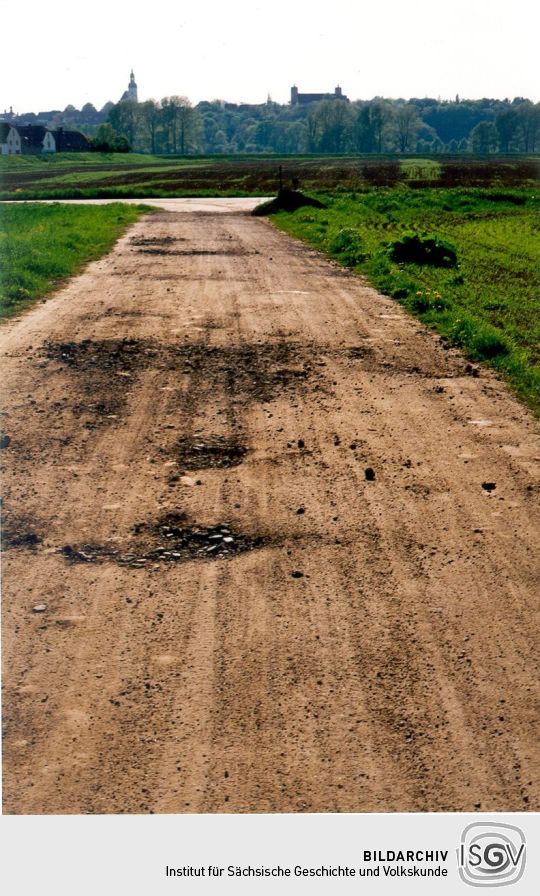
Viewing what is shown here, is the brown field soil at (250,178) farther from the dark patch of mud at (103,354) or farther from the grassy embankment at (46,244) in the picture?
the dark patch of mud at (103,354)

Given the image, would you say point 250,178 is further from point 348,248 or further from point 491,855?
point 491,855

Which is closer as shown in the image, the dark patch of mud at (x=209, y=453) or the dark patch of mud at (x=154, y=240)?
the dark patch of mud at (x=209, y=453)

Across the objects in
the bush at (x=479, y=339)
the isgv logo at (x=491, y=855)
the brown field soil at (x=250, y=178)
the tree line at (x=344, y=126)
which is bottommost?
the isgv logo at (x=491, y=855)

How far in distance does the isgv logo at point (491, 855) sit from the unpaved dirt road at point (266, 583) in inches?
12.0

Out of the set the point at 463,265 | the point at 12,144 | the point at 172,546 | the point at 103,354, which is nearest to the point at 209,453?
the point at 172,546

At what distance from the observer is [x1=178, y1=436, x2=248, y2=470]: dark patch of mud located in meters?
7.62

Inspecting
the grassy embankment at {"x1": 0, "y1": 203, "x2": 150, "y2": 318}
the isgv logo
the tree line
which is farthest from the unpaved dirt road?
the tree line

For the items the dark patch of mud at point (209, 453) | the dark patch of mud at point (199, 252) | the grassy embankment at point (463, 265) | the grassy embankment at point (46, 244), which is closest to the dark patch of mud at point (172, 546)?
the dark patch of mud at point (209, 453)

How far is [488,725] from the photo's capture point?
168 inches

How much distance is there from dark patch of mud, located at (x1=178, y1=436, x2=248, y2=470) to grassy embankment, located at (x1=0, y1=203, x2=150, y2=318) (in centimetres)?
690

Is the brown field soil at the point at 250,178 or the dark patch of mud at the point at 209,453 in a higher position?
the brown field soil at the point at 250,178

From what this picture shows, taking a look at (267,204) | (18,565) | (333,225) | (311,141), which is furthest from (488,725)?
(311,141)

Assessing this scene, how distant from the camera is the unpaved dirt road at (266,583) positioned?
3984 mm

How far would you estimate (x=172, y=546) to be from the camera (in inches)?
240
